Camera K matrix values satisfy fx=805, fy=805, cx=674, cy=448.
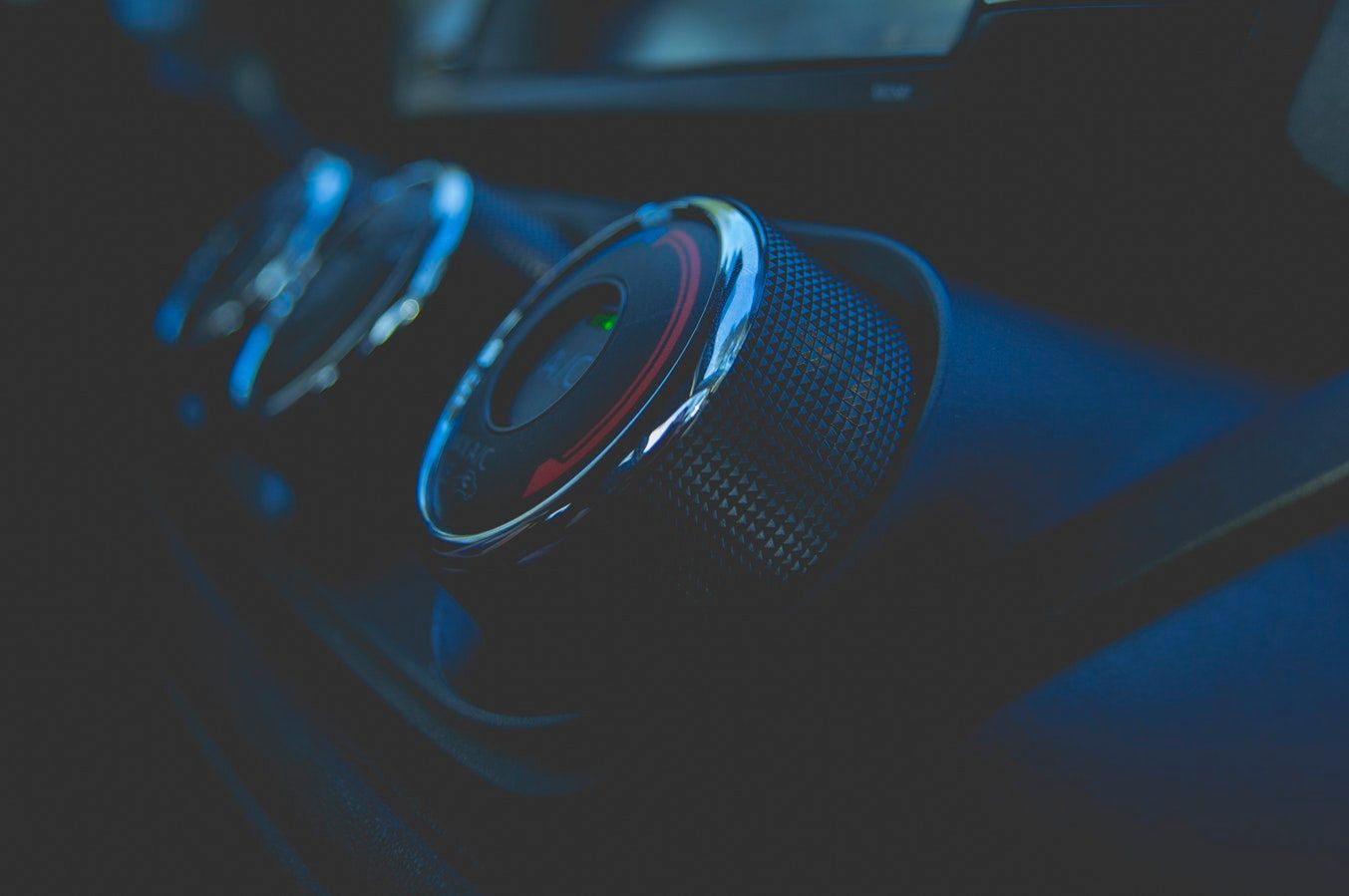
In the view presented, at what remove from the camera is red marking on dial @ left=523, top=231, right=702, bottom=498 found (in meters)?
0.31

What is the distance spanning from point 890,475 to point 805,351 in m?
0.06

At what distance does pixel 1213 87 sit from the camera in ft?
1.07

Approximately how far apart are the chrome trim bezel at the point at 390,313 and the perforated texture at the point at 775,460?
0.96 ft

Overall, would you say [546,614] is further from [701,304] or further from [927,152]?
[927,152]

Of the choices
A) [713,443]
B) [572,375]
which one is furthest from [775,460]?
[572,375]

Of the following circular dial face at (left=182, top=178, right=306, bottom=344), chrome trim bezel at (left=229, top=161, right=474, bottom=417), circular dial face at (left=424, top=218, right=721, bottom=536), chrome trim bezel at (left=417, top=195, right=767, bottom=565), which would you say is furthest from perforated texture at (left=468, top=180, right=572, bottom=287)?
circular dial face at (left=182, top=178, right=306, bottom=344)

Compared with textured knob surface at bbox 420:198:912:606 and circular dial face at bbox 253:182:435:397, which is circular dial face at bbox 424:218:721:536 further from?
circular dial face at bbox 253:182:435:397

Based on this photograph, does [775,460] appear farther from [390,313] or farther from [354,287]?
[354,287]

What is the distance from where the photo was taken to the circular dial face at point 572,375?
12.5 inches

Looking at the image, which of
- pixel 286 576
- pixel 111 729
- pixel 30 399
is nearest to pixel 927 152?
pixel 286 576

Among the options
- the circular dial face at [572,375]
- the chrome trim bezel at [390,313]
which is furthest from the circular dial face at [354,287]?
the circular dial face at [572,375]

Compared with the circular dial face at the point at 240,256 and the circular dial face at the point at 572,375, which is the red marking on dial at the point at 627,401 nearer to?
the circular dial face at the point at 572,375

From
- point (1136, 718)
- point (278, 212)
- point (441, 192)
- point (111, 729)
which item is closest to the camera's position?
point (1136, 718)

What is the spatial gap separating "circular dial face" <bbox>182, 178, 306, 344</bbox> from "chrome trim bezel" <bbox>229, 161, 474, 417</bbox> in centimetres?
20
